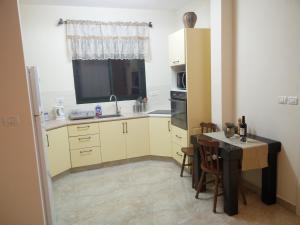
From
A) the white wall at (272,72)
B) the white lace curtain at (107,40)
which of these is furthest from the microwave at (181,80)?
the white lace curtain at (107,40)

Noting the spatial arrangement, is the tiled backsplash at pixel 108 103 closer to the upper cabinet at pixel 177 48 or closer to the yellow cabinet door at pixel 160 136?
the yellow cabinet door at pixel 160 136

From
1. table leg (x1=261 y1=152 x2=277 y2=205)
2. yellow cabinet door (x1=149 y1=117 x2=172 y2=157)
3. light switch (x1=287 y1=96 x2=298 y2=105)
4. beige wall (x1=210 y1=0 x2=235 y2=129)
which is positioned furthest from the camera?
yellow cabinet door (x1=149 y1=117 x2=172 y2=157)

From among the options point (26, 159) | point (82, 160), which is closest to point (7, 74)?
point (26, 159)

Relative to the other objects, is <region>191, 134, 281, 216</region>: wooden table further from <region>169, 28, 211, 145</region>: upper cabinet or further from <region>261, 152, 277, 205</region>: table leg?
<region>169, 28, 211, 145</region>: upper cabinet

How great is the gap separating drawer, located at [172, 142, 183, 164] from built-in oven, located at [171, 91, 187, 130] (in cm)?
35

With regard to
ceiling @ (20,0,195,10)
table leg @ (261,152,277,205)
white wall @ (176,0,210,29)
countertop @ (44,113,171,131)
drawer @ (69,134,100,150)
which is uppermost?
ceiling @ (20,0,195,10)

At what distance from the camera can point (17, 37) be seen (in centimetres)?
206

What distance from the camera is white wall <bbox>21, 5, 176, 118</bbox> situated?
379cm

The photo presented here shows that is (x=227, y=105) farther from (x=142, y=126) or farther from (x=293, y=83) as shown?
(x=142, y=126)

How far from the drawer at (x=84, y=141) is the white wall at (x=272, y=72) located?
2265 millimetres

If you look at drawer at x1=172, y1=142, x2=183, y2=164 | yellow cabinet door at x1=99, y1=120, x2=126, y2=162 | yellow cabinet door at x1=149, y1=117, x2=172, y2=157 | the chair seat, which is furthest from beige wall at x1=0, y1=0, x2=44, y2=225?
yellow cabinet door at x1=149, y1=117, x2=172, y2=157

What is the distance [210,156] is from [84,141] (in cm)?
208

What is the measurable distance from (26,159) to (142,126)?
7.05 feet

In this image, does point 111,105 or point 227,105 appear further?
point 111,105
